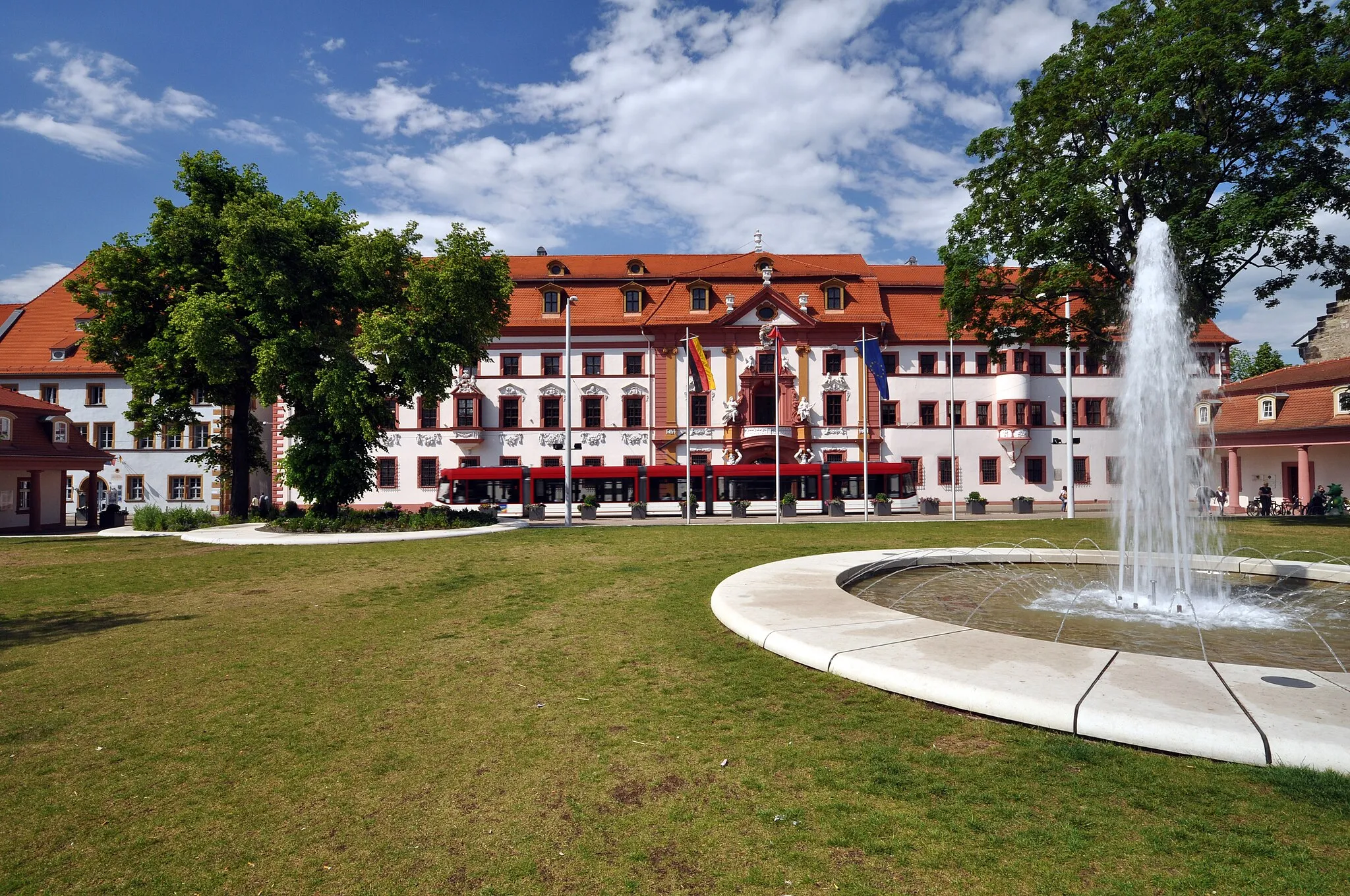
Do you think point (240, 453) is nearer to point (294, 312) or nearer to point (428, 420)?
point (294, 312)

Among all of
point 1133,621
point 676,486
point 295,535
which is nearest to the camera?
point 1133,621

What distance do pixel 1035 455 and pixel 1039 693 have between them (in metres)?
47.7

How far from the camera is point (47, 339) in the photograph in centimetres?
4881

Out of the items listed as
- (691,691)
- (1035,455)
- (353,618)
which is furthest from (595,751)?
(1035,455)

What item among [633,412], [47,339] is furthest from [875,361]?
[47,339]

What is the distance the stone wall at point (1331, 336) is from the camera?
48.2 m

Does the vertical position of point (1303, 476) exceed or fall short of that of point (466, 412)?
it falls short

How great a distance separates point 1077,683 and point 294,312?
105ft

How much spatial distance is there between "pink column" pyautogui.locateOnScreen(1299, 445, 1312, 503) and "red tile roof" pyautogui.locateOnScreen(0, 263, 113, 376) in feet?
238

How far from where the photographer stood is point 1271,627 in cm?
958

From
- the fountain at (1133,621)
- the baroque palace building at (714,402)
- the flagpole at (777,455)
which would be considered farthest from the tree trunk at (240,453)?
the fountain at (1133,621)

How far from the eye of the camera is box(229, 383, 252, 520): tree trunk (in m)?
32.5

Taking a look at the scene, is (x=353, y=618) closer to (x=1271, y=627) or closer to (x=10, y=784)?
(x=10, y=784)

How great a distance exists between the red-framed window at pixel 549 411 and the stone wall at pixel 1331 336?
52.8 m
